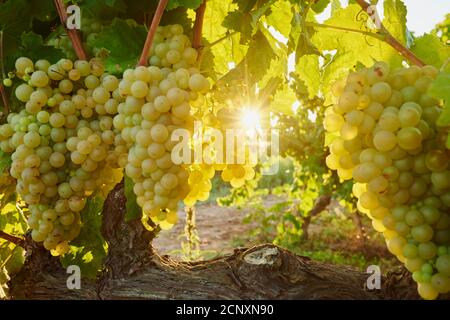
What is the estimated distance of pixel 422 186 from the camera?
2.81 ft

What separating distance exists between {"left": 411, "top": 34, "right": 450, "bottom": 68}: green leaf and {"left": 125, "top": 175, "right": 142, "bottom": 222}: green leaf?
70 cm

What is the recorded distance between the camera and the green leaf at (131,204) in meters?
1.19

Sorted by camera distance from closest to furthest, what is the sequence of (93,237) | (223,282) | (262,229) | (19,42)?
(223,282), (19,42), (93,237), (262,229)

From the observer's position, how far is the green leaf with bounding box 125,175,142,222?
1.19 metres

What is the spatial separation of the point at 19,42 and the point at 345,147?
0.85 meters

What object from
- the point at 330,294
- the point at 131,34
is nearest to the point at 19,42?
the point at 131,34

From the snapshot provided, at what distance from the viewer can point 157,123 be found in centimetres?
99

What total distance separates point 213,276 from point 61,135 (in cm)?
45

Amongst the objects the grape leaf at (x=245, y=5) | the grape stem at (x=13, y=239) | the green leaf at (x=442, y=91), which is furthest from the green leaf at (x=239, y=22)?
the grape stem at (x=13, y=239)

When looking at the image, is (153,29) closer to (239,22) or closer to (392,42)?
(239,22)

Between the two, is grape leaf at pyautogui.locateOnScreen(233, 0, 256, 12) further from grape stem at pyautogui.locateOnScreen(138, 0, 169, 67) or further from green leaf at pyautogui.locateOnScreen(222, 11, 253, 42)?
grape stem at pyautogui.locateOnScreen(138, 0, 169, 67)

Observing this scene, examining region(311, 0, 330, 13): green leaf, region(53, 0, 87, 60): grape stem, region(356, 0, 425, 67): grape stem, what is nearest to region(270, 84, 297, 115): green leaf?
region(311, 0, 330, 13): green leaf

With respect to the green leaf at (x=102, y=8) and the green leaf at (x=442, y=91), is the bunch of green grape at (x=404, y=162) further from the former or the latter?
the green leaf at (x=102, y=8)

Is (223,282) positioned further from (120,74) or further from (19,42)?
(19,42)
